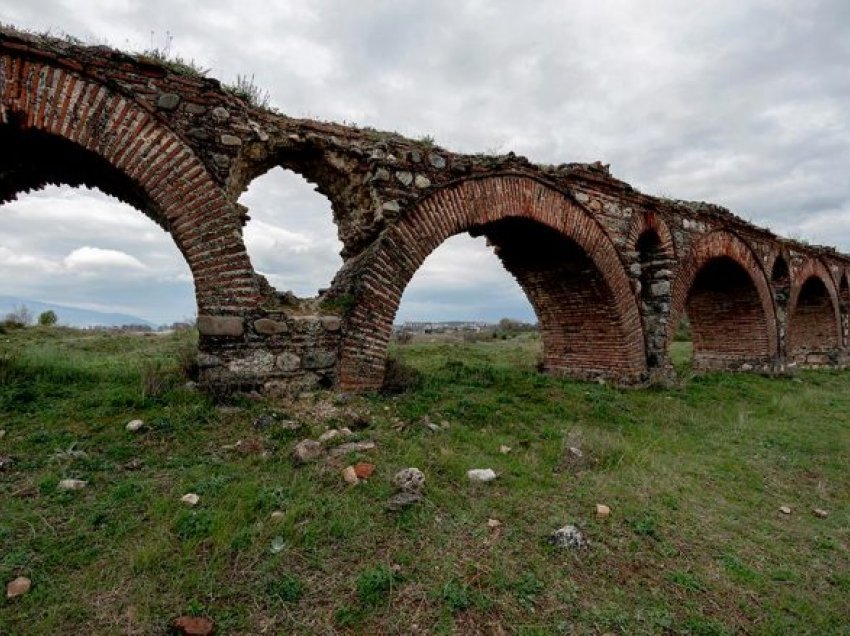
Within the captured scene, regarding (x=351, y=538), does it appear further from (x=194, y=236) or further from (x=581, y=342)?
(x=581, y=342)

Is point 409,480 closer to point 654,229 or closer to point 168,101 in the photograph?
point 168,101

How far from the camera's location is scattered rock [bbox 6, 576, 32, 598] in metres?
2.42

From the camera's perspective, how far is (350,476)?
3615 millimetres

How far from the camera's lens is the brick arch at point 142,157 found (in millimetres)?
4523

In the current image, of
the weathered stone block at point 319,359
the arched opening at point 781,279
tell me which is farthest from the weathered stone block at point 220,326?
the arched opening at point 781,279

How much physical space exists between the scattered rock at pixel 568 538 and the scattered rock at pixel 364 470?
4.46ft

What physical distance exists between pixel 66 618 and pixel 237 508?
97 centimetres

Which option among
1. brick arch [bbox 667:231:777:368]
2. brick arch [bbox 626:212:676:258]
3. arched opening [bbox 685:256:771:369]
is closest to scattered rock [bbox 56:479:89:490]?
brick arch [bbox 626:212:676:258]

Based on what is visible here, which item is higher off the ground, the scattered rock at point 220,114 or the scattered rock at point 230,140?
the scattered rock at point 220,114

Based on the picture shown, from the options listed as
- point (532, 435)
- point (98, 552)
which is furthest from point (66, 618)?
point (532, 435)

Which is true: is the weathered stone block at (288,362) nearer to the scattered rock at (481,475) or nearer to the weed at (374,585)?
the scattered rock at (481,475)

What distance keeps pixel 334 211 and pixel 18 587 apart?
5.08 m

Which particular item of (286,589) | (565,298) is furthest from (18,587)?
(565,298)

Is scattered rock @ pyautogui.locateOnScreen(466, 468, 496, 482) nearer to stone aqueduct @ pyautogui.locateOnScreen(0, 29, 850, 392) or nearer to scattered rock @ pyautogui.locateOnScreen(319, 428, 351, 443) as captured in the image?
scattered rock @ pyautogui.locateOnScreen(319, 428, 351, 443)
